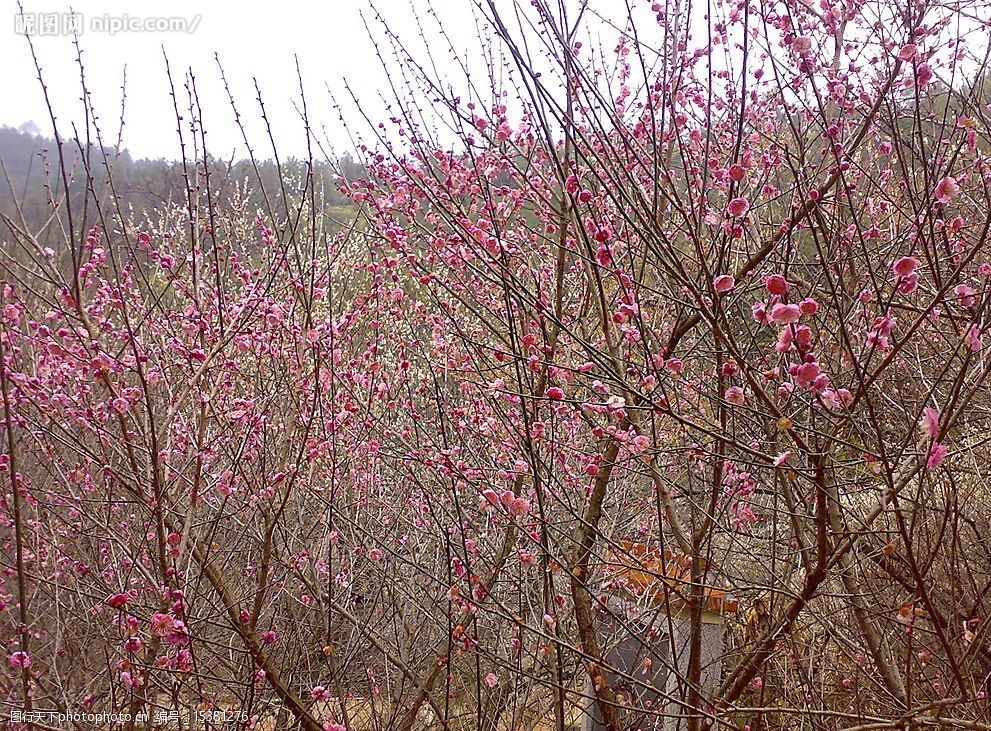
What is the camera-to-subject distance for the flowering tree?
2.72 metres

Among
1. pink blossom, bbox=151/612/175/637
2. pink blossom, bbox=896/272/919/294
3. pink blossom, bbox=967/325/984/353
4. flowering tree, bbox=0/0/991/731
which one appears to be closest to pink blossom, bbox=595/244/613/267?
flowering tree, bbox=0/0/991/731

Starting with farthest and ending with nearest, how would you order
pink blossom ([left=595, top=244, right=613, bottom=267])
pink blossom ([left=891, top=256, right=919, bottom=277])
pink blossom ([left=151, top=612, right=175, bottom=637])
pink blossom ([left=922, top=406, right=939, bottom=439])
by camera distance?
pink blossom ([left=151, top=612, right=175, bottom=637]) < pink blossom ([left=595, top=244, right=613, bottom=267]) < pink blossom ([left=891, top=256, right=919, bottom=277]) < pink blossom ([left=922, top=406, right=939, bottom=439])

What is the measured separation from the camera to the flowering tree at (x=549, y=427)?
107 inches

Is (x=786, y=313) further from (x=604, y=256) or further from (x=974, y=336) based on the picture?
(x=604, y=256)

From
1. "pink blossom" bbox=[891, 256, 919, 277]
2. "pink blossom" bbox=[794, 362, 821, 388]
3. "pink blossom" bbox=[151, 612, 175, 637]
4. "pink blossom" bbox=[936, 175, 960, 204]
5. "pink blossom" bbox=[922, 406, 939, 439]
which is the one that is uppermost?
"pink blossom" bbox=[936, 175, 960, 204]

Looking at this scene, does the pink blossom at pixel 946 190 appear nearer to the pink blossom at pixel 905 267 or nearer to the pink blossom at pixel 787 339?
the pink blossom at pixel 905 267

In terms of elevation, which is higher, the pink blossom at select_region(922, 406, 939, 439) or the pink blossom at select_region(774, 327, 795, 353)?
the pink blossom at select_region(774, 327, 795, 353)

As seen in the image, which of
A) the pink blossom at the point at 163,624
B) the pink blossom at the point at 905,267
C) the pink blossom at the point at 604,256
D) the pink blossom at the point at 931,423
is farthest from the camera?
the pink blossom at the point at 163,624

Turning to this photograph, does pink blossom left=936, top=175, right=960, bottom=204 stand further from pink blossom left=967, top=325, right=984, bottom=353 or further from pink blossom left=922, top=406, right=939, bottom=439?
pink blossom left=922, top=406, right=939, bottom=439

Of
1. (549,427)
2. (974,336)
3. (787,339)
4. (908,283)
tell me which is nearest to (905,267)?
(908,283)

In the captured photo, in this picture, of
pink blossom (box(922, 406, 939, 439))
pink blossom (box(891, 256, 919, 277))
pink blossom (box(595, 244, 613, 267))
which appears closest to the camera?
pink blossom (box(922, 406, 939, 439))

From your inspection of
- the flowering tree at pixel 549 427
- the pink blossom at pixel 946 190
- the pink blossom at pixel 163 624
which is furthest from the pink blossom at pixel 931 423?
the pink blossom at pixel 163 624

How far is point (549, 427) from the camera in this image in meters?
4.10

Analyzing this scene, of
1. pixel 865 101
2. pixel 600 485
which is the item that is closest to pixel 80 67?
pixel 600 485
